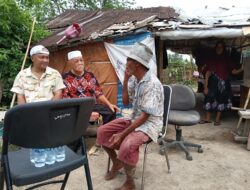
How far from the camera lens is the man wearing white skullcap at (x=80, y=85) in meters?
4.75

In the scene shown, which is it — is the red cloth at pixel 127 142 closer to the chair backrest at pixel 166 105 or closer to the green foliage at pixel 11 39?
the chair backrest at pixel 166 105

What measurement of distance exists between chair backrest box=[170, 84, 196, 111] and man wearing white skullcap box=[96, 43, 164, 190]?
1521 millimetres

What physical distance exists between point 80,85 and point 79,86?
0.02 m

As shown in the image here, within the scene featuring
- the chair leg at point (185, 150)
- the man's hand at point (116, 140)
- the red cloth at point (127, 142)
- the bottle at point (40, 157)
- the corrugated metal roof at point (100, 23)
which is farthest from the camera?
the corrugated metal roof at point (100, 23)

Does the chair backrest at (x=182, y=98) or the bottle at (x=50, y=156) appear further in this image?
the chair backrest at (x=182, y=98)

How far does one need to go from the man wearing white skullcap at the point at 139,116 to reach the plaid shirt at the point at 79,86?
135 centimetres

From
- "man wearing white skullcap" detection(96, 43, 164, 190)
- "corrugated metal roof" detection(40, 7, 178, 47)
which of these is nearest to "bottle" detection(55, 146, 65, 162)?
"man wearing white skullcap" detection(96, 43, 164, 190)

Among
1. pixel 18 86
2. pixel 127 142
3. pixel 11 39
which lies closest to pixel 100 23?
pixel 11 39

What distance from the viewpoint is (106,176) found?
3.89 meters

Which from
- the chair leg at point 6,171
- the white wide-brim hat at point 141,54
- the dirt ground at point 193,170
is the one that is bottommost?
the dirt ground at point 193,170

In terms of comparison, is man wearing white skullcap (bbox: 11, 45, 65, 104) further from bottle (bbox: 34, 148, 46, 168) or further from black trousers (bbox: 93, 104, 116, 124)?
bottle (bbox: 34, 148, 46, 168)

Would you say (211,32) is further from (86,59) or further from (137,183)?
(137,183)

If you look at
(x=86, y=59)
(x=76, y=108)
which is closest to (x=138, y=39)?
(x=86, y=59)

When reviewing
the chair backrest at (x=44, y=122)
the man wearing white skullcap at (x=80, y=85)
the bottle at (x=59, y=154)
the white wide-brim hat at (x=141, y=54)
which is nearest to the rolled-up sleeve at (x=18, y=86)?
the man wearing white skullcap at (x=80, y=85)
